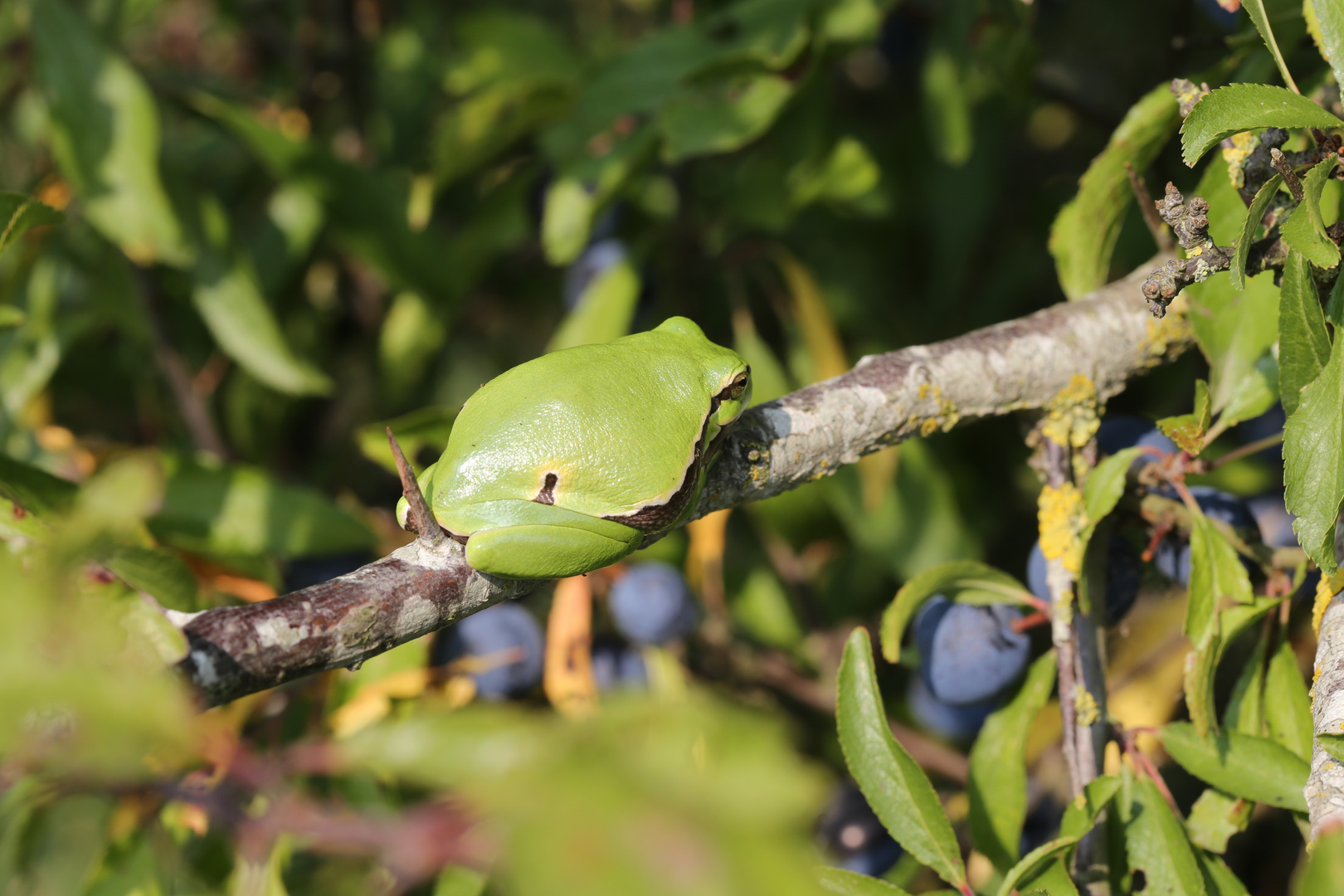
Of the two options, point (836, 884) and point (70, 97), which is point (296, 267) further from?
point (836, 884)

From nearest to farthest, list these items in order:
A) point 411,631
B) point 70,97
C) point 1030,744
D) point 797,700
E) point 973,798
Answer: point 411,631
point 973,798
point 1030,744
point 70,97
point 797,700

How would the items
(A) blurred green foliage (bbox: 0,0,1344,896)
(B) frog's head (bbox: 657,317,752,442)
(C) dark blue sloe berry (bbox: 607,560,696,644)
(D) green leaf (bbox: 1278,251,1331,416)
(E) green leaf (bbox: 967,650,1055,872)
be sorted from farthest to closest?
(C) dark blue sloe berry (bbox: 607,560,696,644)
(E) green leaf (bbox: 967,650,1055,872)
(B) frog's head (bbox: 657,317,752,442)
(D) green leaf (bbox: 1278,251,1331,416)
(A) blurred green foliage (bbox: 0,0,1344,896)

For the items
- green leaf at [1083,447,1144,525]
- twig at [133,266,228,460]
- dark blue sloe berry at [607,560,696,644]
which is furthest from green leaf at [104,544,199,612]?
green leaf at [1083,447,1144,525]

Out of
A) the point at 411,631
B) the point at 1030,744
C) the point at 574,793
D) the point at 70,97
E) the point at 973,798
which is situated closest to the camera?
the point at 574,793

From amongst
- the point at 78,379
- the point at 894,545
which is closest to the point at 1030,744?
the point at 894,545

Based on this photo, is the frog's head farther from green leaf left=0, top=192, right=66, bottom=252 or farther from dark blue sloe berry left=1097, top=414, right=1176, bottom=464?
green leaf left=0, top=192, right=66, bottom=252

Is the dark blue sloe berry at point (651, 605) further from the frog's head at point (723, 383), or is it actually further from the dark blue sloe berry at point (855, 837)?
the frog's head at point (723, 383)

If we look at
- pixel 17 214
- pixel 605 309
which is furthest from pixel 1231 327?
pixel 17 214
